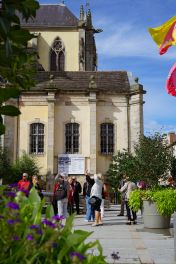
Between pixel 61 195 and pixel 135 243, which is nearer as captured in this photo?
pixel 135 243

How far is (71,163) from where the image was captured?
33.8 metres

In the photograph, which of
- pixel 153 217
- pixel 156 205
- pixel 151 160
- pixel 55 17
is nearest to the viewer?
pixel 156 205

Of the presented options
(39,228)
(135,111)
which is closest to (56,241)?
(39,228)

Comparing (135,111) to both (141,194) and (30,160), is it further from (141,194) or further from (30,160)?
(141,194)

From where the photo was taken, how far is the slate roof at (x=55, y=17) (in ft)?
159

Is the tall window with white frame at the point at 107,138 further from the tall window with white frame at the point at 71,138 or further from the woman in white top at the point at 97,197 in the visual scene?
the woman in white top at the point at 97,197

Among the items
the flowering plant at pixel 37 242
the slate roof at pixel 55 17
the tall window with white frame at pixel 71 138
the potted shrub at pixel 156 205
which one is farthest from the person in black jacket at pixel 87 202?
the slate roof at pixel 55 17

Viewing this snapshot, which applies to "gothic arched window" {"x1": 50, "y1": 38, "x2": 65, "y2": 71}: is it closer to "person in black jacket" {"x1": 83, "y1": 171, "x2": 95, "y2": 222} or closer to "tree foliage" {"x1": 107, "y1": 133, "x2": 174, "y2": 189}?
"tree foliage" {"x1": 107, "y1": 133, "x2": 174, "y2": 189}

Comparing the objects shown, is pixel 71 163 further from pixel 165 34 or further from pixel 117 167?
pixel 165 34

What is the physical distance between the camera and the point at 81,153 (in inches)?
1347

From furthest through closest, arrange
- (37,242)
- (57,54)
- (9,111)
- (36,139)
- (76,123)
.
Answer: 1. (57,54)
2. (76,123)
3. (36,139)
4. (9,111)
5. (37,242)

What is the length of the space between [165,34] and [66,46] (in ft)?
145

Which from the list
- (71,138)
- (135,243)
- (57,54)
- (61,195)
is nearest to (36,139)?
(71,138)

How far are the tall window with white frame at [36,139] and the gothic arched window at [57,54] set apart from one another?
1459 centimetres
